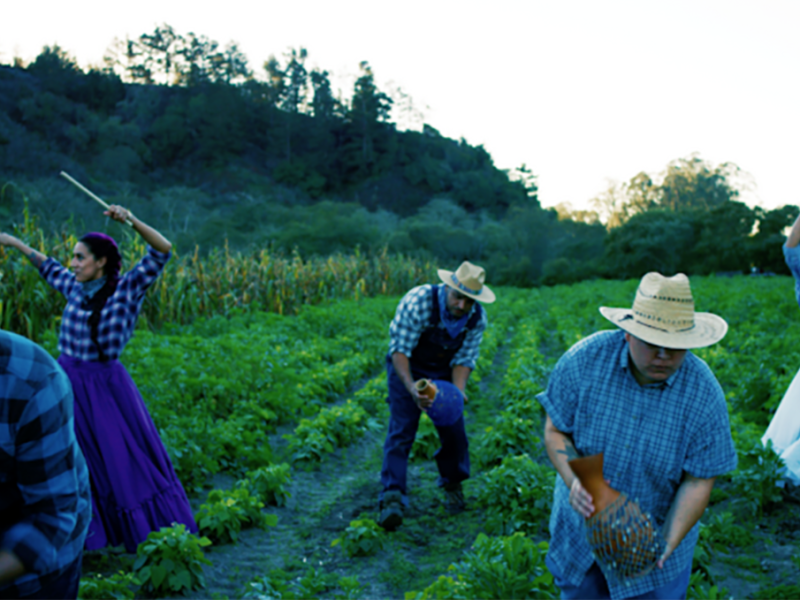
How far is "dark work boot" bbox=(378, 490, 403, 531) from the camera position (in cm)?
Answer: 461

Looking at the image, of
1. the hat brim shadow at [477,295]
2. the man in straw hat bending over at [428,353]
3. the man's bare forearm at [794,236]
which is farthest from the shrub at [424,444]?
the man's bare forearm at [794,236]

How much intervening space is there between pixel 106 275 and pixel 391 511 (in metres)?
2.74

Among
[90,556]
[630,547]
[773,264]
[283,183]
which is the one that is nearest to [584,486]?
[630,547]

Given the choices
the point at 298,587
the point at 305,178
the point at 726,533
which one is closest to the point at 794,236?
the point at 726,533

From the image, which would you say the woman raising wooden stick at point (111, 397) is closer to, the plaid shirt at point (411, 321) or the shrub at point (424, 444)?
the plaid shirt at point (411, 321)

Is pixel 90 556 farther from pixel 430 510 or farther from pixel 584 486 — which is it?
pixel 584 486

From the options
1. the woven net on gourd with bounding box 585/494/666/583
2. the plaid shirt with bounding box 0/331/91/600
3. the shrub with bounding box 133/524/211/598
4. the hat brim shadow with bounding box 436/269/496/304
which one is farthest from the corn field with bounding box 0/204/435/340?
the woven net on gourd with bounding box 585/494/666/583

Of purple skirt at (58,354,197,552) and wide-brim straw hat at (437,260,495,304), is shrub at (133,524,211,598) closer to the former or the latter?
purple skirt at (58,354,197,552)

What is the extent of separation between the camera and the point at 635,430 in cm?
232

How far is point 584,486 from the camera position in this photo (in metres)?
2.20

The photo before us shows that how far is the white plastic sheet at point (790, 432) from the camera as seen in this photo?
14.2 ft

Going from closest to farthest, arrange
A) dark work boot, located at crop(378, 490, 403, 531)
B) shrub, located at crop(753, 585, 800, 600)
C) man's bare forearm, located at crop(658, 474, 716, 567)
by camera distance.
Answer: man's bare forearm, located at crop(658, 474, 716, 567) → shrub, located at crop(753, 585, 800, 600) → dark work boot, located at crop(378, 490, 403, 531)

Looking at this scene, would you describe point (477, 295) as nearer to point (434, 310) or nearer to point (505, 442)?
point (434, 310)

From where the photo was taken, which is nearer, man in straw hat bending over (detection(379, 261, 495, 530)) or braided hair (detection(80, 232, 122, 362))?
braided hair (detection(80, 232, 122, 362))
